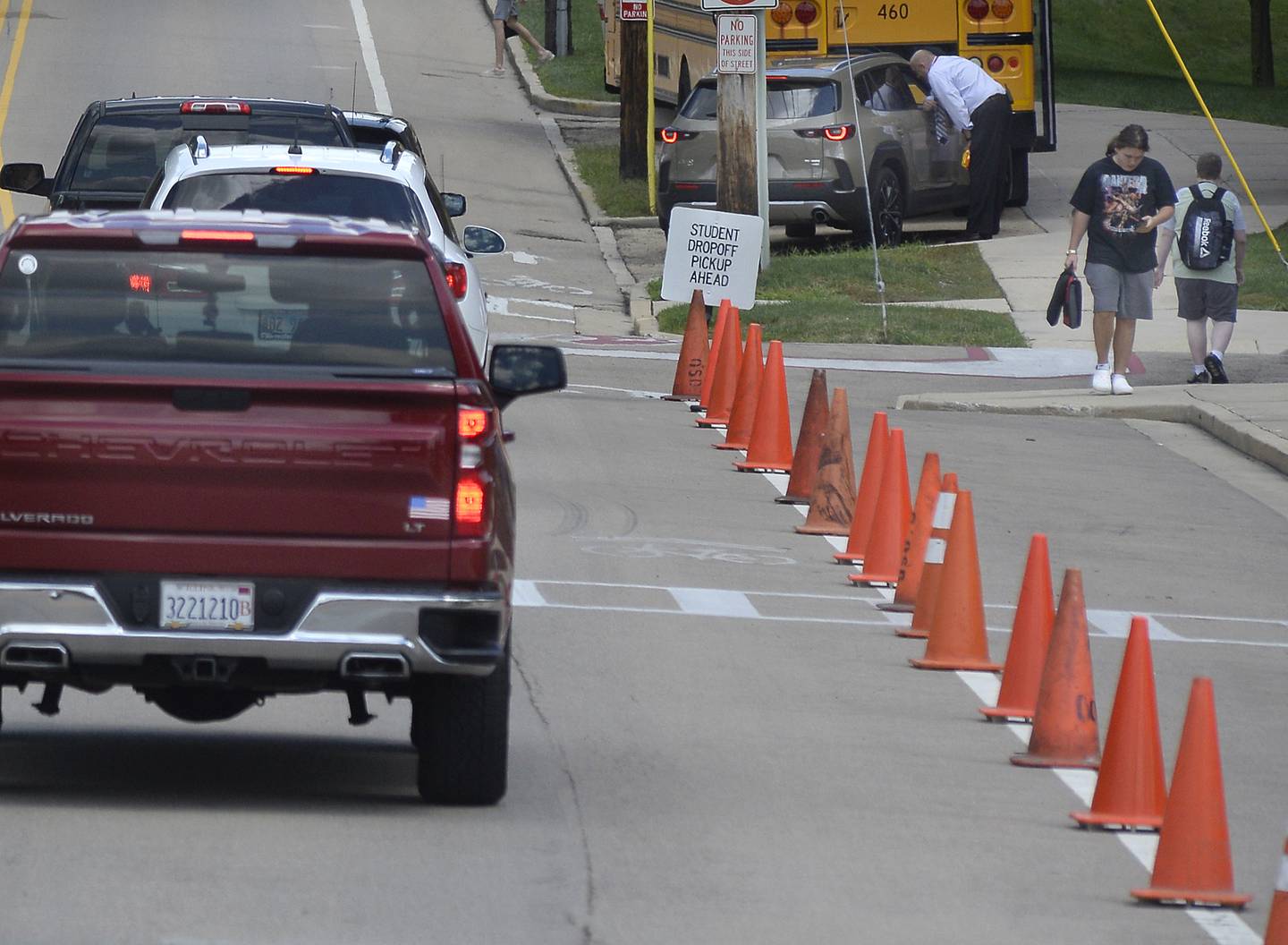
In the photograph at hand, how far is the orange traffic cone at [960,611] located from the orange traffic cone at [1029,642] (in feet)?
2.19

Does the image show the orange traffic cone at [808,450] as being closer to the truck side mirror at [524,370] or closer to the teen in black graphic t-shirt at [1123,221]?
the teen in black graphic t-shirt at [1123,221]

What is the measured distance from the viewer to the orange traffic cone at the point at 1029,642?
877 cm

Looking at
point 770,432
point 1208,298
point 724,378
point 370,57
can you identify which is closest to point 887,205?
point 1208,298

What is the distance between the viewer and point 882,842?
714 centimetres

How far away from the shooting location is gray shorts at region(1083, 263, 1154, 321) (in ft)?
58.6

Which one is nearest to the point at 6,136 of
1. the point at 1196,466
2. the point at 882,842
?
the point at 1196,466

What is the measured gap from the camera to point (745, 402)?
15672mm

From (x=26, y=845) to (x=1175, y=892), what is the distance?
3143 millimetres

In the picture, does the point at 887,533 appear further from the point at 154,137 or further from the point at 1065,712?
the point at 154,137

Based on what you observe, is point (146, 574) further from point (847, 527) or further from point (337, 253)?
point (847, 527)

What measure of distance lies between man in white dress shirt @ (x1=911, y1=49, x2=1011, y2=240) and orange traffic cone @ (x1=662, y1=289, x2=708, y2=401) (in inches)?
328

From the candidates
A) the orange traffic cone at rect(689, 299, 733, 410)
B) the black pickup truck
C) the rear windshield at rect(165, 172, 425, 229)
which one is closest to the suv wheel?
the orange traffic cone at rect(689, 299, 733, 410)

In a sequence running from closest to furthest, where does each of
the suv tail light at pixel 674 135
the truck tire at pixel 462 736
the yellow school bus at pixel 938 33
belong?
the truck tire at pixel 462 736
the suv tail light at pixel 674 135
the yellow school bus at pixel 938 33

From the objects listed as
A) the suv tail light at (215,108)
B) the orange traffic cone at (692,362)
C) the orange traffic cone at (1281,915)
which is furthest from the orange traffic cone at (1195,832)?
the orange traffic cone at (692,362)
